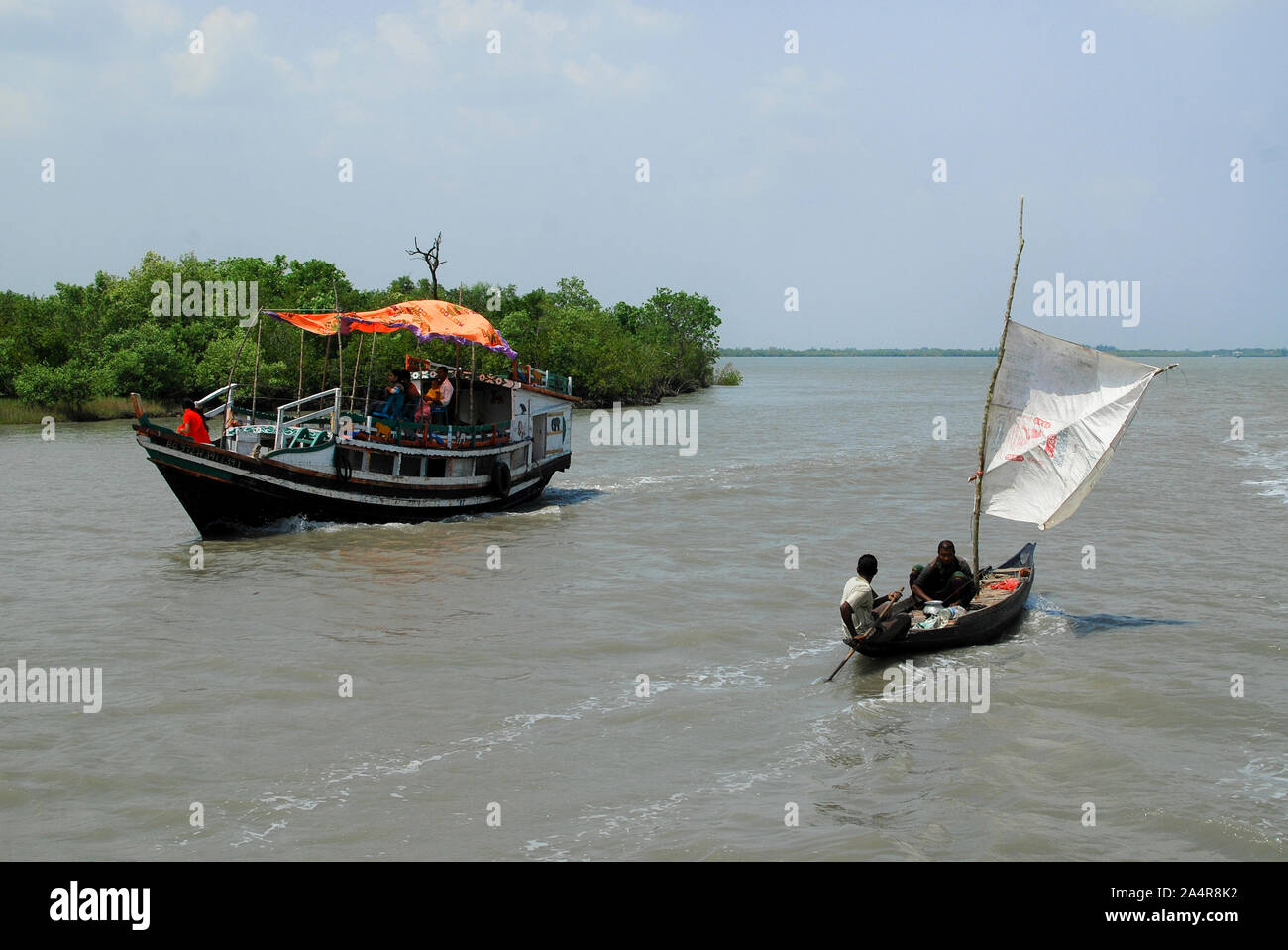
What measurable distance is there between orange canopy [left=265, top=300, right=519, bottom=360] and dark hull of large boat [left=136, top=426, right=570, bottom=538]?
3.29 m

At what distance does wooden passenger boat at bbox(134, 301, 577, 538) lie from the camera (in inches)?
872

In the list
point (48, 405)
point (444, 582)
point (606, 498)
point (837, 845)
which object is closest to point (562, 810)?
point (837, 845)

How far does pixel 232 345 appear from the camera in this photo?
184ft

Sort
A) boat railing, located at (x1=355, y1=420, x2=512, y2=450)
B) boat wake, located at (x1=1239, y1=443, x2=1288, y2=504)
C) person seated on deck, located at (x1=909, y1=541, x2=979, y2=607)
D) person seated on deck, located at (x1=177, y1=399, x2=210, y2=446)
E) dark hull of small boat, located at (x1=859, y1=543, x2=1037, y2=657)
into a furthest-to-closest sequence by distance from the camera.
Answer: boat wake, located at (x1=1239, y1=443, x2=1288, y2=504) → boat railing, located at (x1=355, y1=420, x2=512, y2=450) → person seated on deck, located at (x1=177, y1=399, x2=210, y2=446) → person seated on deck, located at (x1=909, y1=541, x2=979, y2=607) → dark hull of small boat, located at (x1=859, y1=543, x2=1037, y2=657)

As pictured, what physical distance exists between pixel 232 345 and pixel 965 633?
4904 cm

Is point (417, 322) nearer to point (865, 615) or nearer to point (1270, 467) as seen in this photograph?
point (865, 615)

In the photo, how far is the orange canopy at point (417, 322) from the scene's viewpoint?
78.3 ft

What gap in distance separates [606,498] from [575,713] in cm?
1833

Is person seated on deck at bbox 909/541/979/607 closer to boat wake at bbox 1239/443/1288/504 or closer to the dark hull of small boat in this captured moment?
the dark hull of small boat

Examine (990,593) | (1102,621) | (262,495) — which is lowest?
(1102,621)

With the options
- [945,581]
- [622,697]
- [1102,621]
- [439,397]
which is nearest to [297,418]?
[439,397]

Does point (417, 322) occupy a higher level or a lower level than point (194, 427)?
higher

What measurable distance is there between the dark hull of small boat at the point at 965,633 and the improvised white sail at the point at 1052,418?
4.90ft

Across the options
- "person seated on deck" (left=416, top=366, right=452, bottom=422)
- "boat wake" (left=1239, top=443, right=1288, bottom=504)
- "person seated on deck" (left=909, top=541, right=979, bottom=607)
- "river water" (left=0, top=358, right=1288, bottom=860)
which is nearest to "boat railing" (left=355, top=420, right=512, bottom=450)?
"person seated on deck" (left=416, top=366, right=452, bottom=422)
